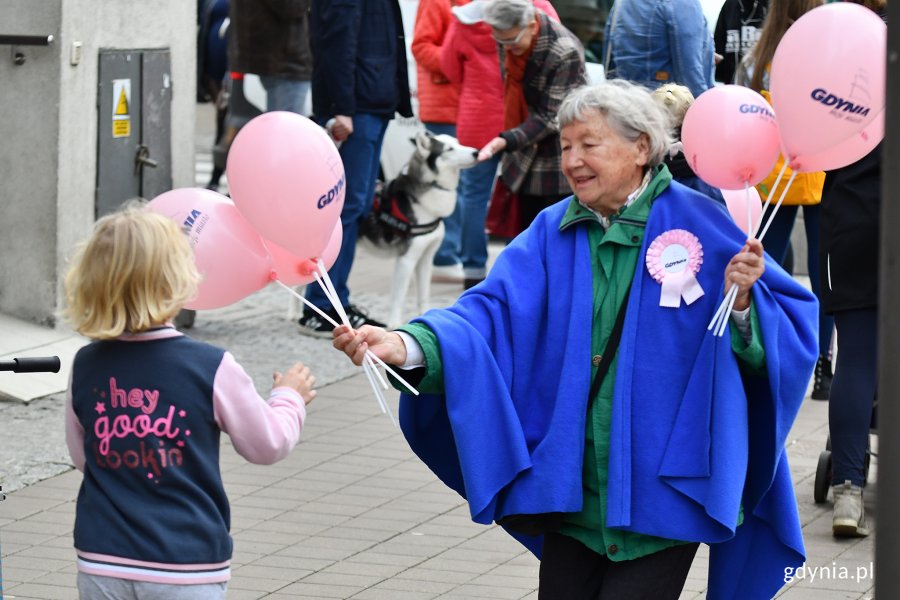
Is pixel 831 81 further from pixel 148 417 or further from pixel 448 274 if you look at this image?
pixel 448 274

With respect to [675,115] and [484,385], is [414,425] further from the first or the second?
[675,115]

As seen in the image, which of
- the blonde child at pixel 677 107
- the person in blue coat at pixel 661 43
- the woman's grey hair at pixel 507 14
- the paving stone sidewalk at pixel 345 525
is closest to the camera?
the blonde child at pixel 677 107

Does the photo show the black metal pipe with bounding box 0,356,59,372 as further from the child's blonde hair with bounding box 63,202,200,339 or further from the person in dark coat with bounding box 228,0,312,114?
the person in dark coat with bounding box 228,0,312,114

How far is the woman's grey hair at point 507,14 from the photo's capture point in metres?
8.39

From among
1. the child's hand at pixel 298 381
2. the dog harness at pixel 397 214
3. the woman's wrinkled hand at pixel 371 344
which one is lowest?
the dog harness at pixel 397 214

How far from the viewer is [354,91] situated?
8852 millimetres

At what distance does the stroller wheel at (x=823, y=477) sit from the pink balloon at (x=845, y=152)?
230 cm

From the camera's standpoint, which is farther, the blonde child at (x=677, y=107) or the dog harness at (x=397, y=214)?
the dog harness at (x=397, y=214)

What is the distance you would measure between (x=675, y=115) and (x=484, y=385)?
5.09 ft

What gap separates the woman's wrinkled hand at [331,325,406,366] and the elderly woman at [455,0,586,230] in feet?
15.7

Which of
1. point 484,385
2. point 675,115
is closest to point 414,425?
point 484,385

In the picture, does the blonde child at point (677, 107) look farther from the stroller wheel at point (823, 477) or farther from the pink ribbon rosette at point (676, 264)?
the stroller wheel at point (823, 477)

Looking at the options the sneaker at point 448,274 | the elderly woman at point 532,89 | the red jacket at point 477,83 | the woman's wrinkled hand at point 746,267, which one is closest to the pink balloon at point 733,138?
the woman's wrinkled hand at point 746,267

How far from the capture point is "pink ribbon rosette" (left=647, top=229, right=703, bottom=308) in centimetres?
382
